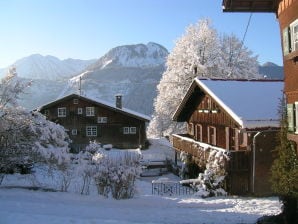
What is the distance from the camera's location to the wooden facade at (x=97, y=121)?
4953 centimetres

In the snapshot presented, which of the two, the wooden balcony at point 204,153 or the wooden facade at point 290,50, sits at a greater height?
the wooden facade at point 290,50

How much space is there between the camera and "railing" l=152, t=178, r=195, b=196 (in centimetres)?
2575

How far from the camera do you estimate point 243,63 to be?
4772 centimetres

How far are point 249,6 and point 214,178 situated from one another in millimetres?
9104

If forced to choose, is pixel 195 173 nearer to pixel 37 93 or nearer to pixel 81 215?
pixel 81 215

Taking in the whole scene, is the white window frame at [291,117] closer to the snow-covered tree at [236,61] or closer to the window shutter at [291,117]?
the window shutter at [291,117]

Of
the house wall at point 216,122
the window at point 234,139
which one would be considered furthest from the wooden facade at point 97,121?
the window at point 234,139

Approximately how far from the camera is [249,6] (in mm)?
18328

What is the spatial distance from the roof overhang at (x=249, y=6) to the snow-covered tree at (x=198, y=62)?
2557cm

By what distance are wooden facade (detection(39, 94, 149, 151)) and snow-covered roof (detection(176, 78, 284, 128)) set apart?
69.1 ft

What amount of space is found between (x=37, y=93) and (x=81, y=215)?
561ft

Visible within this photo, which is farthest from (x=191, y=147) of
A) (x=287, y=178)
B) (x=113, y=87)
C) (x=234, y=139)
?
(x=113, y=87)

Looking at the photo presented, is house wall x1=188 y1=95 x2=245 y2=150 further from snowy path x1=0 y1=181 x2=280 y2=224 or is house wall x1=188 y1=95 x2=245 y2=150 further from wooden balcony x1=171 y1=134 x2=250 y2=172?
snowy path x1=0 y1=181 x2=280 y2=224

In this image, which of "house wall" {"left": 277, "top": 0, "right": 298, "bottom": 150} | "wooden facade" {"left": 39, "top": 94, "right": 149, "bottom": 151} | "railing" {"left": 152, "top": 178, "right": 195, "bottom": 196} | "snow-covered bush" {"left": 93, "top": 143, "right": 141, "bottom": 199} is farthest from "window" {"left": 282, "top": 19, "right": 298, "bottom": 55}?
"wooden facade" {"left": 39, "top": 94, "right": 149, "bottom": 151}
